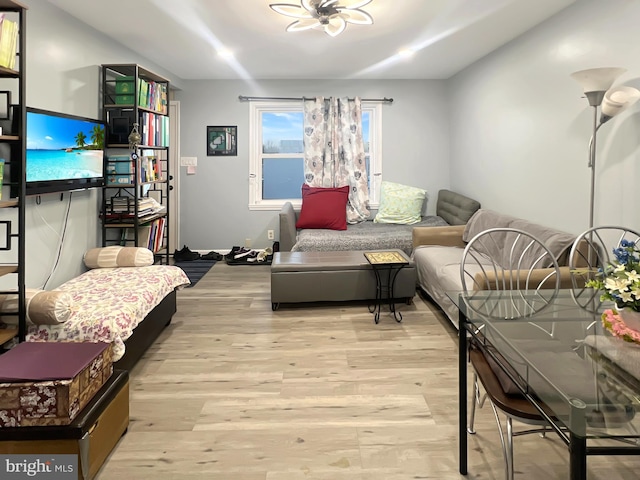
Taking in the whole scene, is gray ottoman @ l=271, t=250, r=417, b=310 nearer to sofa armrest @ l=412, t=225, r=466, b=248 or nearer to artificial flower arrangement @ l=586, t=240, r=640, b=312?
sofa armrest @ l=412, t=225, r=466, b=248

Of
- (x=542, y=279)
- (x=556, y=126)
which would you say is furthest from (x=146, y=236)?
(x=556, y=126)

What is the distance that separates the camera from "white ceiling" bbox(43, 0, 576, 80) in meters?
3.32

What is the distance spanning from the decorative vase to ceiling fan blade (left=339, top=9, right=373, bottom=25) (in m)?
2.59

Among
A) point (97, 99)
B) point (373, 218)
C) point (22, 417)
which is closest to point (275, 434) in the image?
point (22, 417)

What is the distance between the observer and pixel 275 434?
2162mm

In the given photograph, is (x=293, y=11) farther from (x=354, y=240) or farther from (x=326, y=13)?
(x=354, y=240)

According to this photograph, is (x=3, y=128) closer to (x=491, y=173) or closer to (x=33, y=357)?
(x=33, y=357)

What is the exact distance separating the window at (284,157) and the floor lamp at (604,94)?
3.57 m

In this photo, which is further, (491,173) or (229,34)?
(491,173)

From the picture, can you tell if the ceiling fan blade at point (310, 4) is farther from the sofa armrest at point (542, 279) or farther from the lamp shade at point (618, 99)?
the sofa armrest at point (542, 279)

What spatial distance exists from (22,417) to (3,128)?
1.75 m

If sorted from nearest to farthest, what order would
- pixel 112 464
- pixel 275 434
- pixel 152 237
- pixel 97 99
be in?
pixel 112 464
pixel 275 434
pixel 97 99
pixel 152 237

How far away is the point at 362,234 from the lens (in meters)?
5.25

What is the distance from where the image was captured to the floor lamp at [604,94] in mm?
2545
